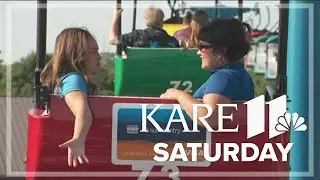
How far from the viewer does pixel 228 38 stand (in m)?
2.68

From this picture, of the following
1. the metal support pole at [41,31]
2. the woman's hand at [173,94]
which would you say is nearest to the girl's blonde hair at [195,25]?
the metal support pole at [41,31]

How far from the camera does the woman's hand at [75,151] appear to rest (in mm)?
2641

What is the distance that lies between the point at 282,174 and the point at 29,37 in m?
1.84

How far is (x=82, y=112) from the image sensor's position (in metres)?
2.60

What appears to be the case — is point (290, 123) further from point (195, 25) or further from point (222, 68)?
point (195, 25)

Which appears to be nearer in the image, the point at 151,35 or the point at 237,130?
the point at 237,130

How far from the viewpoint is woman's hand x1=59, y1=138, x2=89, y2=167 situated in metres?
2.64

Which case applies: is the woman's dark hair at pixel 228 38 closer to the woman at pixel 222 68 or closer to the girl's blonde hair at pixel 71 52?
the woman at pixel 222 68

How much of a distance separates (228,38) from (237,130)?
0.36m

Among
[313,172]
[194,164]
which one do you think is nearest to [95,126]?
[194,164]

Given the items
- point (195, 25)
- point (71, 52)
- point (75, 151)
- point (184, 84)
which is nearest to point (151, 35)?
point (195, 25)

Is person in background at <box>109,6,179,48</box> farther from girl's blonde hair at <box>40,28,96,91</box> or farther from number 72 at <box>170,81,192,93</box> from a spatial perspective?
girl's blonde hair at <box>40,28,96,91</box>

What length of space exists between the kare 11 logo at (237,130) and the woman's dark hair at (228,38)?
20 cm

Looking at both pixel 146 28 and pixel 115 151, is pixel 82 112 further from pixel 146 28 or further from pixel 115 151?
pixel 146 28
